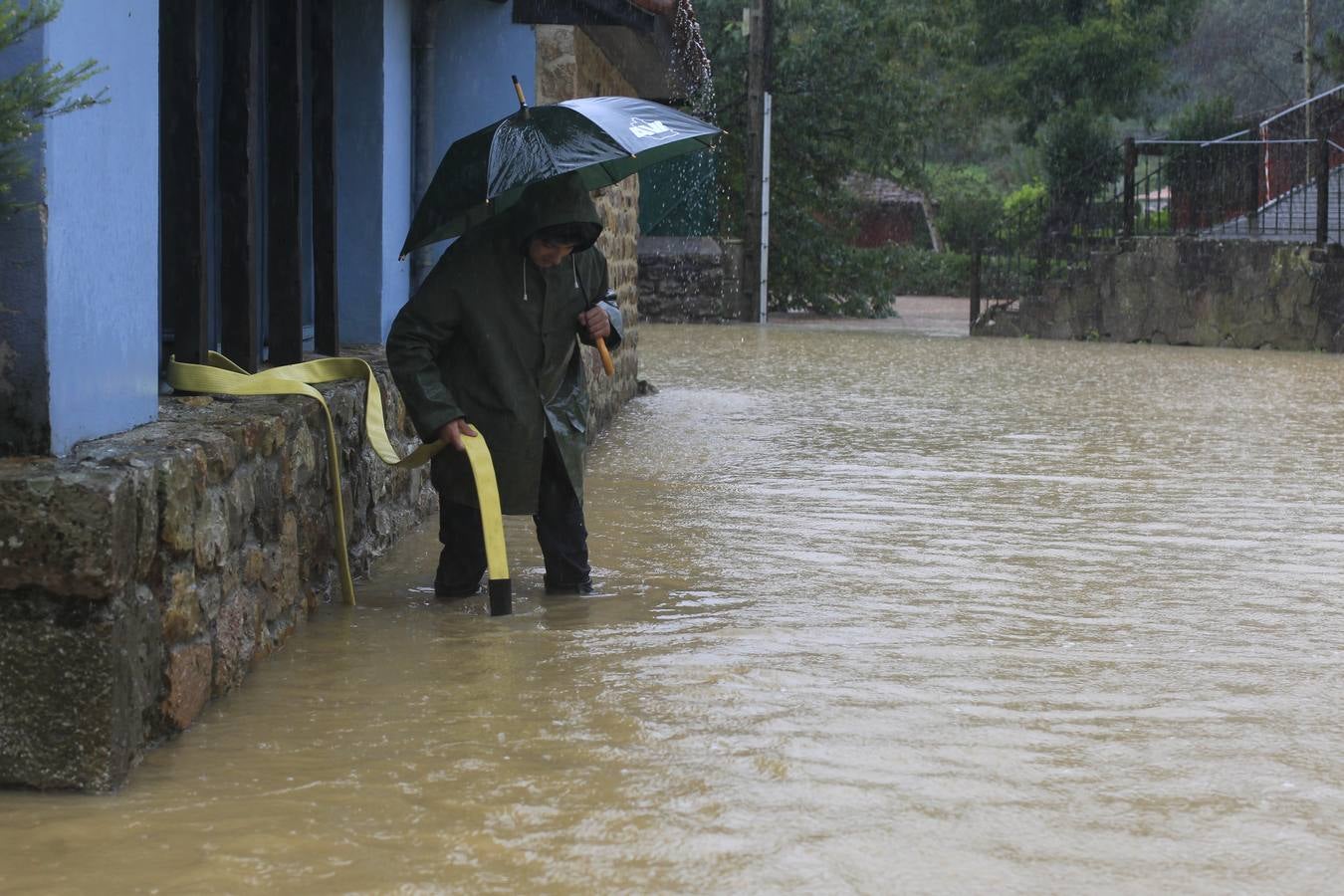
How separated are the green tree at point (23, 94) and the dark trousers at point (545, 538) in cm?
216

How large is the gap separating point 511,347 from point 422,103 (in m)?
3.27

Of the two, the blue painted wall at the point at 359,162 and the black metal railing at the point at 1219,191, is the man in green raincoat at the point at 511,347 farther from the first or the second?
the black metal railing at the point at 1219,191

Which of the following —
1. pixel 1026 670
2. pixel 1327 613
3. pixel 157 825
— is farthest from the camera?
pixel 1327 613

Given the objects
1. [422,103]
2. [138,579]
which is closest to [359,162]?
[422,103]

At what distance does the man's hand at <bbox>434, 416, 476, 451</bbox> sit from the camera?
5.06m

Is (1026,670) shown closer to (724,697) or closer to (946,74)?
(724,697)

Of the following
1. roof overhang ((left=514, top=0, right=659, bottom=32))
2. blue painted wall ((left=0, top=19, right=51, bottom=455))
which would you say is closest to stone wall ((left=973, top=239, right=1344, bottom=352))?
roof overhang ((left=514, top=0, right=659, bottom=32))

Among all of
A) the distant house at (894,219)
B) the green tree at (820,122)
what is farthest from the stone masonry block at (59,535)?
the distant house at (894,219)

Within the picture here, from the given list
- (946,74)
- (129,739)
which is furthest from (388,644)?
(946,74)

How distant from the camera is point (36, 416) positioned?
367 cm

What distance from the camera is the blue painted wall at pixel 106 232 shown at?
12.2 ft

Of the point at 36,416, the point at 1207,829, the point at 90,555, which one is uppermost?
the point at 36,416

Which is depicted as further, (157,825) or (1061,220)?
(1061,220)

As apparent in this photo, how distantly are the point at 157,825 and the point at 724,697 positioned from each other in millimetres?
1521
